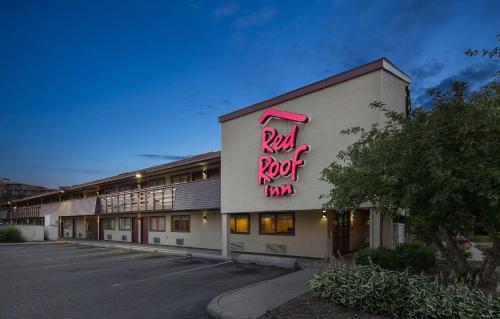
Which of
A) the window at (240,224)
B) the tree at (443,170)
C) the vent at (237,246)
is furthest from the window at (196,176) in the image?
the tree at (443,170)

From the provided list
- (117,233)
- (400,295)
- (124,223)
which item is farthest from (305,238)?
(117,233)

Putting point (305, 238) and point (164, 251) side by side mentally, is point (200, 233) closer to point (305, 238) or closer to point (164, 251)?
point (164, 251)

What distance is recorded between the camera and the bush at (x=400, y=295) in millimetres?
6879

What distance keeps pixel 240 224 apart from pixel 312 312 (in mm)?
14817

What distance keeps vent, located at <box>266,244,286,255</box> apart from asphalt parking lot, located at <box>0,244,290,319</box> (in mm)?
3177

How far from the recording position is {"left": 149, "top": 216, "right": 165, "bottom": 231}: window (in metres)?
29.7

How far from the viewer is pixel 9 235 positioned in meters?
39.7

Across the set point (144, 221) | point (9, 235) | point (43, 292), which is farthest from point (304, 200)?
point (9, 235)

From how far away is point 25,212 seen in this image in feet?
189

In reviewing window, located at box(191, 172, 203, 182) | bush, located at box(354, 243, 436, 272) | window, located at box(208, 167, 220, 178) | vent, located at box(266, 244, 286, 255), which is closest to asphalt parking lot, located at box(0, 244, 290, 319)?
vent, located at box(266, 244, 286, 255)

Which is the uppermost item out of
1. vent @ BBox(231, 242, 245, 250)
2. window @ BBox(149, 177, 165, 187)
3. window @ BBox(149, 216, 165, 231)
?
window @ BBox(149, 177, 165, 187)

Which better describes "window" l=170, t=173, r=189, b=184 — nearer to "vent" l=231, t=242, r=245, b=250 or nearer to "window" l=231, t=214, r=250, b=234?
"window" l=231, t=214, r=250, b=234

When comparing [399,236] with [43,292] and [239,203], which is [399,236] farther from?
[43,292]

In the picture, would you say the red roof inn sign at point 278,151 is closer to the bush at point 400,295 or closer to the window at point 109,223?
the bush at point 400,295
